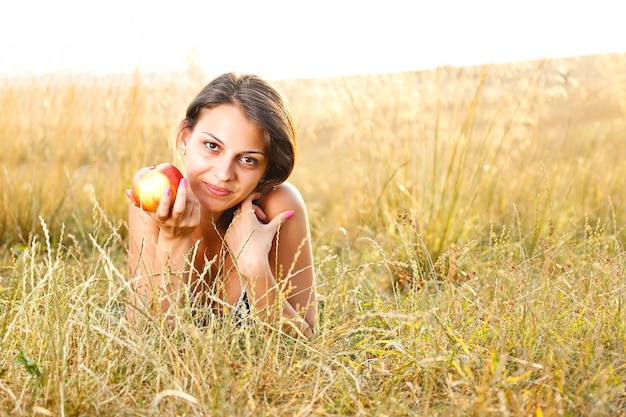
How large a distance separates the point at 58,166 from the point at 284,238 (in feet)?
7.87

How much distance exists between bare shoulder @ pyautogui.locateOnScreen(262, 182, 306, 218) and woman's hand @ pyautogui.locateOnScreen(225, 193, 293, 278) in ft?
0.14

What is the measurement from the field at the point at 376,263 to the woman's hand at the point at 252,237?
0.20 metres

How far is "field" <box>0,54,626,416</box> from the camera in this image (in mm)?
1757

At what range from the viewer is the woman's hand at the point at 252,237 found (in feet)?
7.32

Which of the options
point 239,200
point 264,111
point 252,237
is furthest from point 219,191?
point 264,111

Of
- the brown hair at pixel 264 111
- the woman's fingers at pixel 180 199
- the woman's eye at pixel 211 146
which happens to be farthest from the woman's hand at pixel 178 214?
the brown hair at pixel 264 111

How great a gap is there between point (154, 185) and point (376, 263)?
0.67m

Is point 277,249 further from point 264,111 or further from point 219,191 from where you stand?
point 264,111

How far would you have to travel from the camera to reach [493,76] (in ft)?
13.4

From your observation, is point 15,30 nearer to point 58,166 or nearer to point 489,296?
point 58,166

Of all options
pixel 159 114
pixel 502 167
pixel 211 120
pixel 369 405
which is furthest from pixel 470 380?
pixel 159 114

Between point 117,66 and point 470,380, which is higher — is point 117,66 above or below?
above

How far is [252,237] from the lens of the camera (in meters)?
2.30

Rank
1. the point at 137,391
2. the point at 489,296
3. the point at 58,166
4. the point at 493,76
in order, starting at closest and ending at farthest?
the point at 137,391, the point at 489,296, the point at 493,76, the point at 58,166
